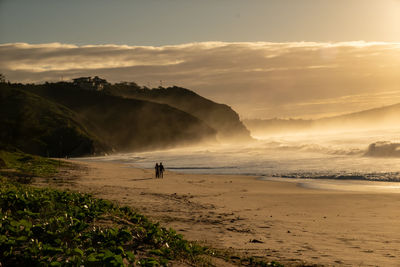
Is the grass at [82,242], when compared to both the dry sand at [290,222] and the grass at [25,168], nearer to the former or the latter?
the dry sand at [290,222]

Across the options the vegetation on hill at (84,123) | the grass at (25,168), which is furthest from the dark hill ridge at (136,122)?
the grass at (25,168)

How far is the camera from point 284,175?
33.1m

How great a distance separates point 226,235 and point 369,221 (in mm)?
4946

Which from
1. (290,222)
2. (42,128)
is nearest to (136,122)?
(42,128)

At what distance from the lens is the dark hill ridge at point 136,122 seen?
136m

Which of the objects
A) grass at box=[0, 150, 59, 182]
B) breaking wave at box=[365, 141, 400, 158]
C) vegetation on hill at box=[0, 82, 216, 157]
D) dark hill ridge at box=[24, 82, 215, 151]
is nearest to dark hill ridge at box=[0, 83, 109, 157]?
vegetation on hill at box=[0, 82, 216, 157]

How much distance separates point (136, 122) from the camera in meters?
145

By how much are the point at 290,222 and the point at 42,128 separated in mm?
88205

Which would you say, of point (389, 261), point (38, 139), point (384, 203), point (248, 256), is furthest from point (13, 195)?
point (38, 139)

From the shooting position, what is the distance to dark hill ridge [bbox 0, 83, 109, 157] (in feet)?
287

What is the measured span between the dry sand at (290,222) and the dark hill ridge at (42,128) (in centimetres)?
6902

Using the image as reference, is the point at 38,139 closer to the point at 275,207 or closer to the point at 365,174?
the point at 365,174

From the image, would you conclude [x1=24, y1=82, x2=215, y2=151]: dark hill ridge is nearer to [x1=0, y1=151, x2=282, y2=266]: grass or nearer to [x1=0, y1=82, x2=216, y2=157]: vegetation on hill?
[x1=0, y1=82, x2=216, y2=157]: vegetation on hill

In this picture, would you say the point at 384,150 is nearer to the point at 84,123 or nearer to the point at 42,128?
the point at 42,128
